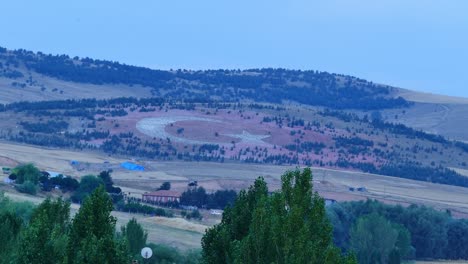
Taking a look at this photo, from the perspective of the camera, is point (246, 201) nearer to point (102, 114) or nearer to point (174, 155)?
point (174, 155)

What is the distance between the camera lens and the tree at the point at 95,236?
894 inches

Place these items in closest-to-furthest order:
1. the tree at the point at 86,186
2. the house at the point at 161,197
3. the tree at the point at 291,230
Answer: the tree at the point at 291,230 < the tree at the point at 86,186 < the house at the point at 161,197

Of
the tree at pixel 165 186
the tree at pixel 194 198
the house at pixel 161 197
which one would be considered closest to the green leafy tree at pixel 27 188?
the house at pixel 161 197

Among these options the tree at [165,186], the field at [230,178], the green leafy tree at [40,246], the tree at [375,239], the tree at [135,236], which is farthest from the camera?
the field at [230,178]

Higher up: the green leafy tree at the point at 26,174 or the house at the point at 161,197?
the green leafy tree at the point at 26,174

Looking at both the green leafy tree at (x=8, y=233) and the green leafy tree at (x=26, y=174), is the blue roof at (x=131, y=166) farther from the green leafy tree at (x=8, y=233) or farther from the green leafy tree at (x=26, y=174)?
the green leafy tree at (x=8, y=233)

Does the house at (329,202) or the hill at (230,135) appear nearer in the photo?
the house at (329,202)

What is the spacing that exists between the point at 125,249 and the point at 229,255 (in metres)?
4.97

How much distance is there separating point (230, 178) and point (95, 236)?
7146 cm

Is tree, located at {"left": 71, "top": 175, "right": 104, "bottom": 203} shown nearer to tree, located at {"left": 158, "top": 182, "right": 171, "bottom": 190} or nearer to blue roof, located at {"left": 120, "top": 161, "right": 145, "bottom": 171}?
tree, located at {"left": 158, "top": 182, "right": 171, "bottom": 190}

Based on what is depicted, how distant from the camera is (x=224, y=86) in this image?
200 meters

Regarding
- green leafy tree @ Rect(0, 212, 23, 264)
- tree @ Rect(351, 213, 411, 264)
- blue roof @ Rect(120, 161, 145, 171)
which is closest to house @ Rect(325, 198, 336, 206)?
tree @ Rect(351, 213, 411, 264)

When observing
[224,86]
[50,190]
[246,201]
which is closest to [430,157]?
[50,190]

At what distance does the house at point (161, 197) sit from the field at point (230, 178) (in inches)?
77.4
